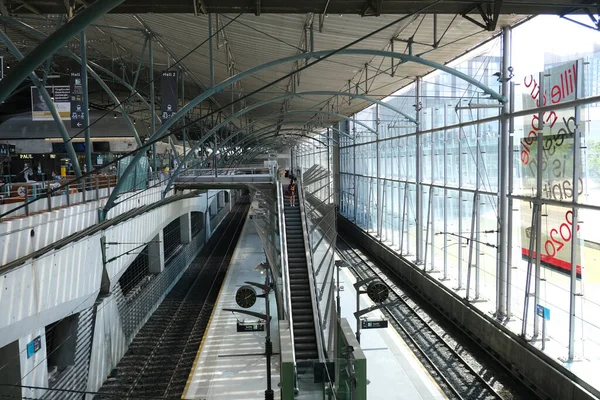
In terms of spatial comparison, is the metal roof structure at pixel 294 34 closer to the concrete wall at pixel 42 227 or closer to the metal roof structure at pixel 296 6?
the metal roof structure at pixel 296 6

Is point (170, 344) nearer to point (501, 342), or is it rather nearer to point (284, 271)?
point (284, 271)

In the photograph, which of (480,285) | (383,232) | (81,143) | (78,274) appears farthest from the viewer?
(81,143)

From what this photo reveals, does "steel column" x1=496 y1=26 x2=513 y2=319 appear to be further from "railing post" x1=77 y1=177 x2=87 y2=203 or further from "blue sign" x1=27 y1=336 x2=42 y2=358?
"blue sign" x1=27 y1=336 x2=42 y2=358

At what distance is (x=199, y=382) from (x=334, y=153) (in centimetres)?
3658

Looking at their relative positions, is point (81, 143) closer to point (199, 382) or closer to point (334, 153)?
point (334, 153)

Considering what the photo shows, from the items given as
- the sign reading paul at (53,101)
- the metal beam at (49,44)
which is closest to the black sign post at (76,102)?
the sign reading paul at (53,101)

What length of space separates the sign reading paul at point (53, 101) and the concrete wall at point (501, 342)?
597 inches

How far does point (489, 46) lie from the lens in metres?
17.2

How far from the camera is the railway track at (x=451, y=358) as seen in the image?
13227 millimetres

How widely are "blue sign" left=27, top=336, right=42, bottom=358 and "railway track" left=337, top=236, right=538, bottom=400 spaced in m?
8.39

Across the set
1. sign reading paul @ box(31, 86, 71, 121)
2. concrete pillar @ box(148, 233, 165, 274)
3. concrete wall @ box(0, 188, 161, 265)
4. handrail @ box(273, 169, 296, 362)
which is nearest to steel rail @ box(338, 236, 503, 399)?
handrail @ box(273, 169, 296, 362)

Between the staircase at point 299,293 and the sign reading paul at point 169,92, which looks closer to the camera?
the staircase at point 299,293

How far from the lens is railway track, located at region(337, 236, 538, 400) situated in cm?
1323

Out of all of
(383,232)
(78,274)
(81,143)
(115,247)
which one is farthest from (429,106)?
(81,143)
